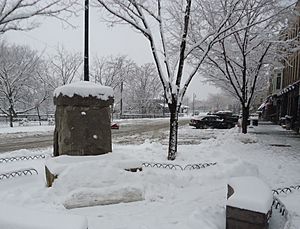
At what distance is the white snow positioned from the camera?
14.0 ft

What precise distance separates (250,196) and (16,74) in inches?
1333

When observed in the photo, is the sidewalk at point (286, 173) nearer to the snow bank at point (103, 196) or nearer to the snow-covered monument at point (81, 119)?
the snow bank at point (103, 196)

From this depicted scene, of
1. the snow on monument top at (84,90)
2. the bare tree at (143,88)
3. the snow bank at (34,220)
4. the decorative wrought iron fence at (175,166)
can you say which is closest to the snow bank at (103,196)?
the snow on monument top at (84,90)

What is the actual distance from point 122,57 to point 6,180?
1556 inches

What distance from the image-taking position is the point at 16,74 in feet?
110

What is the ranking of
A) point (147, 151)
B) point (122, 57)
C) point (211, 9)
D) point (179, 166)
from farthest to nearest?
point (122, 57)
point (211, 9)
point (147, 151)
point (179, 166)

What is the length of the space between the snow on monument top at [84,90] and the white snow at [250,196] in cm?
347

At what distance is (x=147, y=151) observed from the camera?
12070mm

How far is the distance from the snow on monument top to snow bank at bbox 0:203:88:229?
Answer: 13.5 feet

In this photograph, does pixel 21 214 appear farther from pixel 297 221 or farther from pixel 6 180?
pixel 6 180

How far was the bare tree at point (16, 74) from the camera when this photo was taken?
31.7m

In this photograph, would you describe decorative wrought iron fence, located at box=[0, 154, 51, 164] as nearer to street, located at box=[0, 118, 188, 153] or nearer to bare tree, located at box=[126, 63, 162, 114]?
street, located at box=[0, 118, 188, 153]

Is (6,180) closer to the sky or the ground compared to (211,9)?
closer to the ground

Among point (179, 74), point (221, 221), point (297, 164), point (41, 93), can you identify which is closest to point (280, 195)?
point (221, 221)
